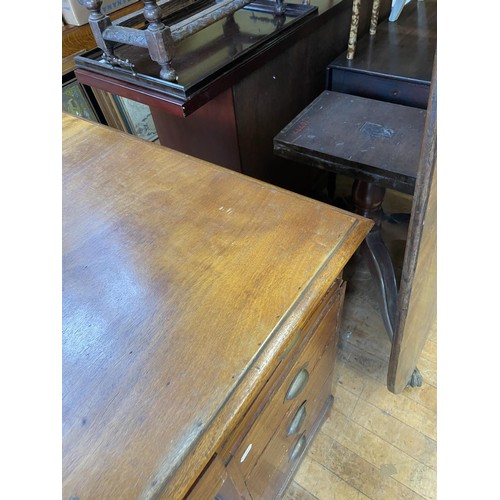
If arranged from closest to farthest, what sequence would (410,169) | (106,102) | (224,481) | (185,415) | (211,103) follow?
(185,415), (224,481), (410,169), (211,103), (106,102)

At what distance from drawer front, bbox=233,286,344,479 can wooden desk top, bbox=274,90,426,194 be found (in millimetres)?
322

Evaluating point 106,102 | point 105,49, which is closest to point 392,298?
point 105,49

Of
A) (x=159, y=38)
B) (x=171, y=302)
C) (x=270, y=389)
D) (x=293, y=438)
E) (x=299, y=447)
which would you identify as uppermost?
(x=159, y=38)

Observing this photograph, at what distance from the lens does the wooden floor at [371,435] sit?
3.18 feet

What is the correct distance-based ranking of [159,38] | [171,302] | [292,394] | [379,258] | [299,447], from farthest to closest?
[379,258] < [299,447] < [159,38] < [292,394] < [171,302]

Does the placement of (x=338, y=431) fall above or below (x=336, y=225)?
below

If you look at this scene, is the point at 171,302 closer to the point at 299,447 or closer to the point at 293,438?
the point at 293,438

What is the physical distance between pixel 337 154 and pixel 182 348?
62 centimetres

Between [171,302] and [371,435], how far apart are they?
2.77 feet

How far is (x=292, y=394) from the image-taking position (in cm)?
62

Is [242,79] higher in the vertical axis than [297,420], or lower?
higher

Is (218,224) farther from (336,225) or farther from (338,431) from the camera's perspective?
(338,431)

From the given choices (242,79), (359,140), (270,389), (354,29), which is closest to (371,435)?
(270,389)

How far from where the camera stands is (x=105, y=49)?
850 millimetres
